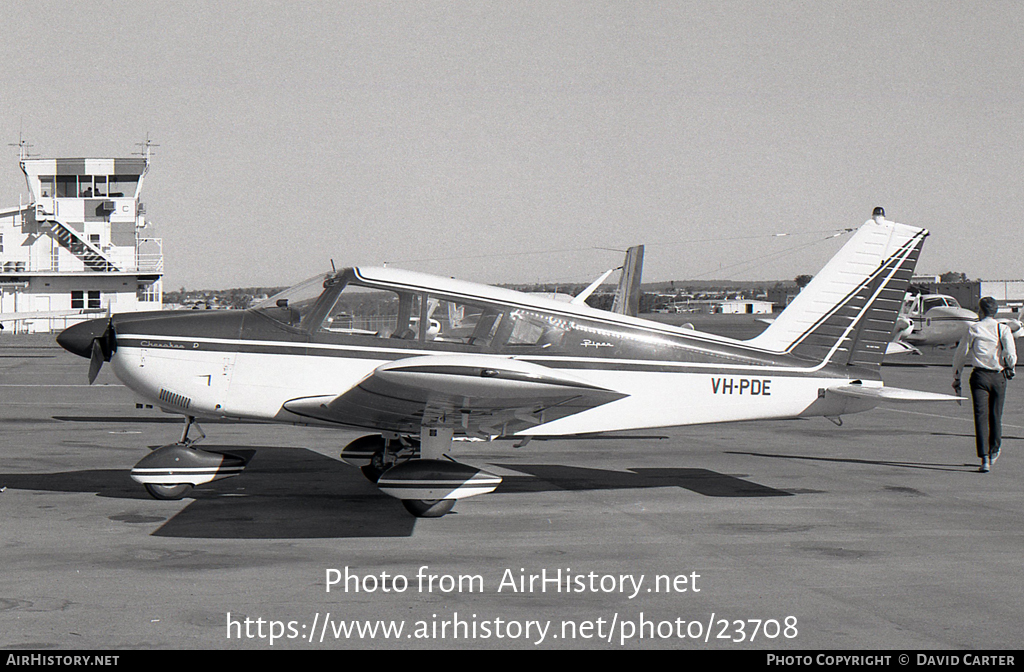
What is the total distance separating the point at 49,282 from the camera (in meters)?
50.8

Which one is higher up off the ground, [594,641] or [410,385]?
[410,385]

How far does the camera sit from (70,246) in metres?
50.5

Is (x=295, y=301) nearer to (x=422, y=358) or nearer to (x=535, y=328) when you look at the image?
(x=422, y=358)

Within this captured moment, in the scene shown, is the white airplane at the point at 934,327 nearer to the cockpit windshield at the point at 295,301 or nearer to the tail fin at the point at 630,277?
the tail fin at the point at 630,277

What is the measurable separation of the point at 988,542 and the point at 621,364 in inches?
121

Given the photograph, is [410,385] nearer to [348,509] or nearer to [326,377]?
[326,377]

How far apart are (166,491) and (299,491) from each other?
1.18m

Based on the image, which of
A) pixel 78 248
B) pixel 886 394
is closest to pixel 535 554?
pixel 886 394

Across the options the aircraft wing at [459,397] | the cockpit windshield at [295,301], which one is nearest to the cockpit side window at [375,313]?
the cockpit windshield at [295,301]

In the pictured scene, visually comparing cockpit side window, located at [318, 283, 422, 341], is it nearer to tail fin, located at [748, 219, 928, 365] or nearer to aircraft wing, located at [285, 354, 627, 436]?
aircraft wing, located at [285, 354, 627, 436]

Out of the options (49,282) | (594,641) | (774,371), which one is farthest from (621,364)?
(49,282)

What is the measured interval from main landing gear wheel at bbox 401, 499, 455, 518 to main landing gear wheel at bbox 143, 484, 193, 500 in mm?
1951

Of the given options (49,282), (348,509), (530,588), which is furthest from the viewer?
(49,282)
